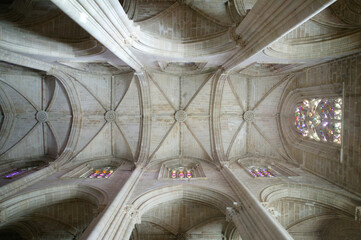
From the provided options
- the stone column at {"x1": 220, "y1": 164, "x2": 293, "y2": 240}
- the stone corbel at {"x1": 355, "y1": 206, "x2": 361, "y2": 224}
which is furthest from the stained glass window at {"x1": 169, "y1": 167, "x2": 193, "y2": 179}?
the stone corbel at {"x1": 355, "y1": 206, "x2": 361, "y2": 224}

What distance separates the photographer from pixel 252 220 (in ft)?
19.7

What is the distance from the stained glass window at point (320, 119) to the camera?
28.4ft

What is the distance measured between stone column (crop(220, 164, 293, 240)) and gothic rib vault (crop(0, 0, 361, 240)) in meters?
0.04

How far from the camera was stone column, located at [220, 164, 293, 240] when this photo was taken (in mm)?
5102

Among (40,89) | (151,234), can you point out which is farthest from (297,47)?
(40,89)

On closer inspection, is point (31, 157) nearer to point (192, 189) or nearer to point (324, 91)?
point (192, 189)

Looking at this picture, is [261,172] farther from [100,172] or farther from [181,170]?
[100,172]

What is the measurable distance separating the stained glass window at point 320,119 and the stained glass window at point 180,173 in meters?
6.77

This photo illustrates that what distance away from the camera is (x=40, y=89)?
12305 millimetres

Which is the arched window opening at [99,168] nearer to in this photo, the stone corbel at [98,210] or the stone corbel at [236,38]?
the stone corbel at [98,210]

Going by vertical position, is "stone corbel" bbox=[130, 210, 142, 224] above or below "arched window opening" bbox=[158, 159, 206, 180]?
below

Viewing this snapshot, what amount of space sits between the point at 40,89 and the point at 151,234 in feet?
35.9

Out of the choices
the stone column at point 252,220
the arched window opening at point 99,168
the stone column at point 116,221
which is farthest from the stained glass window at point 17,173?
the stone column at point 252,220

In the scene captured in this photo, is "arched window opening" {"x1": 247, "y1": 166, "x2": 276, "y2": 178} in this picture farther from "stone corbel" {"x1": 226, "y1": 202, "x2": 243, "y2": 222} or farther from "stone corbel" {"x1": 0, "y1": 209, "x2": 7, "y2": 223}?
"stone corbel" {"x1": 0, "y1": 209, "x2": 7, "y2": 223}
